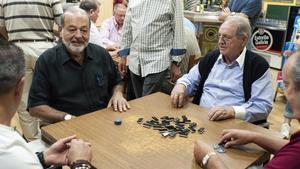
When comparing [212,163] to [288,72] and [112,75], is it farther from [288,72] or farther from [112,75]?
[112,75]

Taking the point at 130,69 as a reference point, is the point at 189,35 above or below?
above

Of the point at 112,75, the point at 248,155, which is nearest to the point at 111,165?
the point at 248,155

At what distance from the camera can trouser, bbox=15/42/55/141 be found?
2.88 metres

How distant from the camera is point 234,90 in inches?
86.7

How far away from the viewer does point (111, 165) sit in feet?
4.45

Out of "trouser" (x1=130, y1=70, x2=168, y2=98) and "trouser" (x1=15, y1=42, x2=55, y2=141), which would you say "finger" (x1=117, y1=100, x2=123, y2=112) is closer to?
"trouser" (x1=130, y1=70, x2=168, y2=98)

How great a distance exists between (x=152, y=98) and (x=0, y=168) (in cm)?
124

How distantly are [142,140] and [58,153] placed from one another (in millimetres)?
389

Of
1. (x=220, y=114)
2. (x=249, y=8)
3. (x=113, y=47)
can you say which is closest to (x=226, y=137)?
(x=220, y=114)

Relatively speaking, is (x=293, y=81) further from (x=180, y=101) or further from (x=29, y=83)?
(x=29, y=83)

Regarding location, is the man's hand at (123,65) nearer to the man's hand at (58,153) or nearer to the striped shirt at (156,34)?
the striped shirt at (156,34)

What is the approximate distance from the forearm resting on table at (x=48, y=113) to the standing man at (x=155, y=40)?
0.92 meters

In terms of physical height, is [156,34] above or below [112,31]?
above

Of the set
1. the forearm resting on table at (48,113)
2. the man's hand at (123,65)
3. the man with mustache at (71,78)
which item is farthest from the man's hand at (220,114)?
the man's hand at (123,65)
